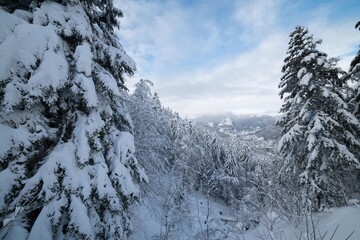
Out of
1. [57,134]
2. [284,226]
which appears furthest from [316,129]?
[57,134]

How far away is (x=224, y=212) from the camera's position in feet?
102

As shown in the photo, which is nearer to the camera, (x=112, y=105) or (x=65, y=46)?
(x=65, y=46)

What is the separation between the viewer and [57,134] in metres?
4.74

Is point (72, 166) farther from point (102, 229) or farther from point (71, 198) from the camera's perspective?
point (102, 229)

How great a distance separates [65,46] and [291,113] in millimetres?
10704

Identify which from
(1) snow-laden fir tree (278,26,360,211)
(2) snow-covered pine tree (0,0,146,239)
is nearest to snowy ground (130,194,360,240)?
(1) snow-laden fir tree (278,26,360,211)

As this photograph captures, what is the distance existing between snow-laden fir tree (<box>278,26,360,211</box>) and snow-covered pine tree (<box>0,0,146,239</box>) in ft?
26.4

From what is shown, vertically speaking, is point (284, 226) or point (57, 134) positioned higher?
point (57, 134)

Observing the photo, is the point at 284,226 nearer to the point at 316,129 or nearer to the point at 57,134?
the point at 316,129

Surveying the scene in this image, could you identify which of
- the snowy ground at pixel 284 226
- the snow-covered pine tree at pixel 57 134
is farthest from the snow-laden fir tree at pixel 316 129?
the snow-covered pine tree at pixel 57 134

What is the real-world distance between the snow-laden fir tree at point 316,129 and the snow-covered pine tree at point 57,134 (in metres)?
8.05

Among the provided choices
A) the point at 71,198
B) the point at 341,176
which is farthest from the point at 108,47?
the point at 341,176

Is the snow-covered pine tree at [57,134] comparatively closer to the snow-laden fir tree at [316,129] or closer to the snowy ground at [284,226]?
the snowy ground at [284,226]

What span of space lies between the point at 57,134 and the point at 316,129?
984cm
